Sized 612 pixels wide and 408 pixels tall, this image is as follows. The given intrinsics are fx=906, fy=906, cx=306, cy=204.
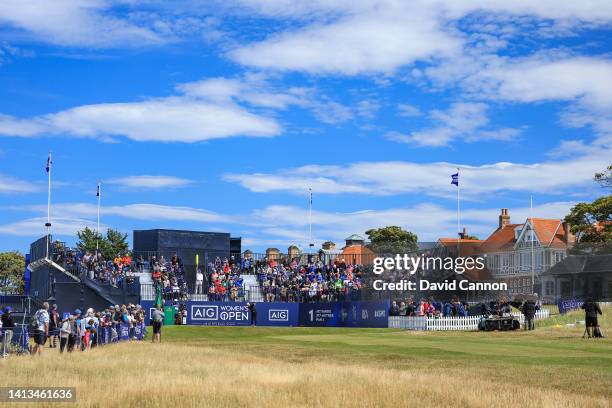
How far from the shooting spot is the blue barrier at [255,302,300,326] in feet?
205

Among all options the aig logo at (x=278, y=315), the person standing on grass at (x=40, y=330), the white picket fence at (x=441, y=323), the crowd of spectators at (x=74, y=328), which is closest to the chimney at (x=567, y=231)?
the white picket fence at (x=441, y=323)

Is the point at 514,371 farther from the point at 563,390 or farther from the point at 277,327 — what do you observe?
the point at 277,327

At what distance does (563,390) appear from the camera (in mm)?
20281

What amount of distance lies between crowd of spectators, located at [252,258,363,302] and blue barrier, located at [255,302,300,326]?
93.4 inches

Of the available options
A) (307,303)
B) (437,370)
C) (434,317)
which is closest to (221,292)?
(307,303)

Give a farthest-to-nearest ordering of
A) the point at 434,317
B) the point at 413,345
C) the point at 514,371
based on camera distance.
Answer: the point at 434,317 < the point at 413,345 < the point at 514,371

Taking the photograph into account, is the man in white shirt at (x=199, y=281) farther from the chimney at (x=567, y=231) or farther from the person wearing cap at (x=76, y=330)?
the chimney at (x=567, y=231)

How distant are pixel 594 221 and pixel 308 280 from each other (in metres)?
34.5

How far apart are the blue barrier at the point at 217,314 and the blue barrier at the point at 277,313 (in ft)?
2.94

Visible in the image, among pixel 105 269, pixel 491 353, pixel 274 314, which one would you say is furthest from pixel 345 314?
pixel 491 353

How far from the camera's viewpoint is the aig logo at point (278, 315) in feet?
205

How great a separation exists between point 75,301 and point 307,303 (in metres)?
15.6

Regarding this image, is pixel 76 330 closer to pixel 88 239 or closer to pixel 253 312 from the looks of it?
pixel 253 312

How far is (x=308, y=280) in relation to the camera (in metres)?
69.8
